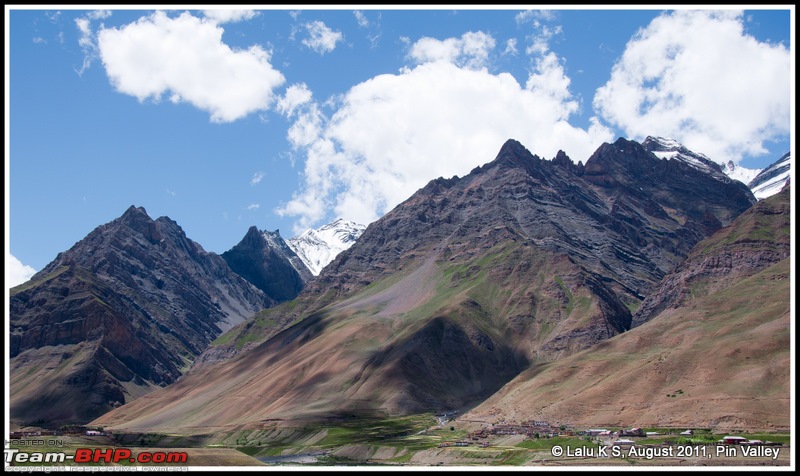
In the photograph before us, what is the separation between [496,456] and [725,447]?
163 feet

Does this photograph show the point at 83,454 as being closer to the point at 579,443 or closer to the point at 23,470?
the point at 23,470

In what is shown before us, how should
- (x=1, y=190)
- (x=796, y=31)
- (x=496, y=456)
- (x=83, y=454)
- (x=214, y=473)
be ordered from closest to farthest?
(x=1, y=190) → (x=796, y=31) → (x=214, y=473) → (x=83, y=454) → (x=496, y=456)

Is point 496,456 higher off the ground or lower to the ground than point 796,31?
lower

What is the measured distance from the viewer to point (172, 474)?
112438mm

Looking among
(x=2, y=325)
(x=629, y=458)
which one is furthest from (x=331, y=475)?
(x=629, y=458)

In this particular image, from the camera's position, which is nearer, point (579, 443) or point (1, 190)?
point (1, 190)

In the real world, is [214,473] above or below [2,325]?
Result: below

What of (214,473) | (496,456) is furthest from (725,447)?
(214,473)

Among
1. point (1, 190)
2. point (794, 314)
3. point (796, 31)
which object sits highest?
point (796, 31)

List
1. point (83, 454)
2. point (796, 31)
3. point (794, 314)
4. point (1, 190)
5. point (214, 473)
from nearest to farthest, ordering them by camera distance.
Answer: point (1, 190) < point (796, 31) < point (794, 314) < point (214, 473) < point (83, 454)

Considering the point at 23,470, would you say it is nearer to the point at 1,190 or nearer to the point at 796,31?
the point at 1,190

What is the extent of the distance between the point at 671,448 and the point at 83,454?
116 metres

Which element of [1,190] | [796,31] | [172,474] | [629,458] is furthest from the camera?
[629,458]

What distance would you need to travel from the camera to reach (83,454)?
144250 mm
